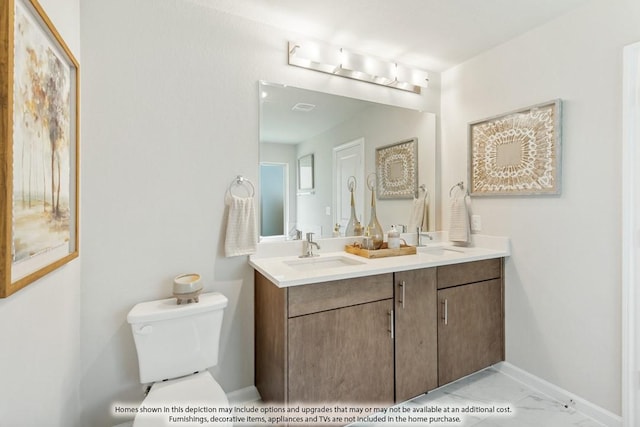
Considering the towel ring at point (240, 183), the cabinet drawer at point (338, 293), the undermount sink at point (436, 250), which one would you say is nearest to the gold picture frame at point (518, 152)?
the undermount sink at point (436, 250)

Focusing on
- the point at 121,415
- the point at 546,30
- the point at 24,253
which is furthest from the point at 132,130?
the point at 546,30

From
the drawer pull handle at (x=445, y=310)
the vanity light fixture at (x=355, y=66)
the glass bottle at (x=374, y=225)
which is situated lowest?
the drawer pull handle at (x=445, y=310)

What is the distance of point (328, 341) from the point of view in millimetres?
1506

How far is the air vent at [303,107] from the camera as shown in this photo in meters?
1.99

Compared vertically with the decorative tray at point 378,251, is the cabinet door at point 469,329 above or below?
below

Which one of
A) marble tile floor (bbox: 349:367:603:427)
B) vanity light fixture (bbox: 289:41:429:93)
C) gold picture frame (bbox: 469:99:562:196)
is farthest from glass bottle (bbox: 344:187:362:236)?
marble tile floor (bbox: 349:367:603:427)

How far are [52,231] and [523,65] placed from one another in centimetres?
269

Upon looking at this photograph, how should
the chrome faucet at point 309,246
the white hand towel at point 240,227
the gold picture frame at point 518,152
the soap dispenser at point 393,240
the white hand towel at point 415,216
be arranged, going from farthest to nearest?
1. the white hand towel at point 415,216
2. the soap dispenser at point 393,240
3. the chrome faucet at point 309,246
4. the gold picture frame at point 518,152
5. the white hand towel at point 240,227

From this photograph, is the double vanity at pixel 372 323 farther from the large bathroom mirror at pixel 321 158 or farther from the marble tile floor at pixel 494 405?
the large bathroom mirror at pixel 321 158

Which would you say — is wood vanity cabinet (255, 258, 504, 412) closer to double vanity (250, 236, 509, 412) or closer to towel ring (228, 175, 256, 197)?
double vanity (250, 236, 509, 412)

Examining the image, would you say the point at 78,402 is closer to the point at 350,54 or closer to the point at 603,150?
the point at 350,54

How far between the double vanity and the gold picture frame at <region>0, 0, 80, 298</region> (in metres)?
0.85

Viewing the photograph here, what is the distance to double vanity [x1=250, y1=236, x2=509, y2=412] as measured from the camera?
4.78 feet

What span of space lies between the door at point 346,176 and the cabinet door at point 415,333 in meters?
0.64
